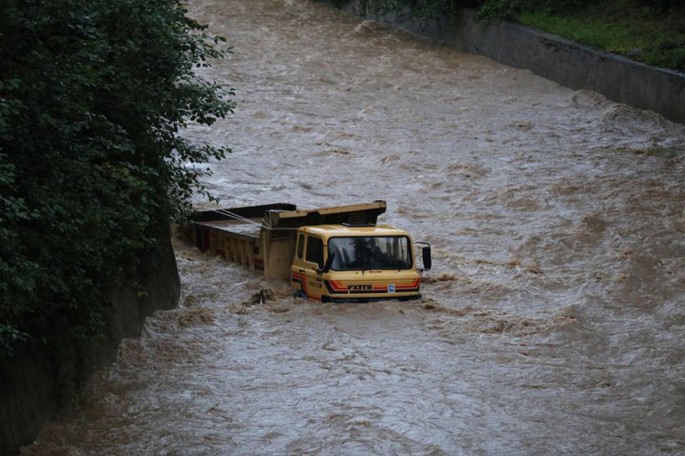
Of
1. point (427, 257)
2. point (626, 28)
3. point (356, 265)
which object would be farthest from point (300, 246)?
point (626, 28)

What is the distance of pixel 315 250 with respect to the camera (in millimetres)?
17547

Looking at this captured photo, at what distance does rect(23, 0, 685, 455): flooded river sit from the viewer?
12977 mm

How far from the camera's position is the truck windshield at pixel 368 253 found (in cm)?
1723

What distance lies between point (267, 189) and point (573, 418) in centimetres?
1335

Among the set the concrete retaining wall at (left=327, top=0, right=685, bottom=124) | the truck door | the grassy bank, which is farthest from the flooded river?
the grassy bank

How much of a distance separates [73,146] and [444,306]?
7777 mm

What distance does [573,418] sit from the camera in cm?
1341

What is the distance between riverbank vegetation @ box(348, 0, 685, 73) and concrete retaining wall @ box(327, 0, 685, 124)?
1.27 ft

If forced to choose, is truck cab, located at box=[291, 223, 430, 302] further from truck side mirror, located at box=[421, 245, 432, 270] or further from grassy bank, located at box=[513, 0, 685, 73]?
grassy bank, located at box=[513, 0, 685, 73]

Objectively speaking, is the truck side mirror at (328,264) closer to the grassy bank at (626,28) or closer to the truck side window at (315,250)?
the truck side window at (315,250)

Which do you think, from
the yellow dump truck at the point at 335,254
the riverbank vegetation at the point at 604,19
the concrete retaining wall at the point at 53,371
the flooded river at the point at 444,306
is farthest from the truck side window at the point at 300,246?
the riverbank vegetation at the point at 604,19

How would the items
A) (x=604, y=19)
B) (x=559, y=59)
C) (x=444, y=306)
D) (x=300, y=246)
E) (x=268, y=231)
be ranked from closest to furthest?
(x=444, y=306), (x=300, y=246), (x=268, y=231), (x=559, y=59), (x=604, y=19)

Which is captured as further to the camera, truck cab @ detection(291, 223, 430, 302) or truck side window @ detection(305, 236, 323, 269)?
truck side window @ detection(305, 236, 323, 269)

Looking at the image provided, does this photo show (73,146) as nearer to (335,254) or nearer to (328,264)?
(328,264)
